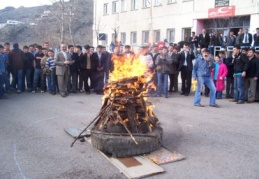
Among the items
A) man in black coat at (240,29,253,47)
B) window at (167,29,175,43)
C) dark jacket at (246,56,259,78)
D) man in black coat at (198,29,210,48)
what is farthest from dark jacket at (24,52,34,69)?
window at (167,29,175,43)

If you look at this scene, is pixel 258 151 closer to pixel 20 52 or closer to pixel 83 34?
pixel 20 52

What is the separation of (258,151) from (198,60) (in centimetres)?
490

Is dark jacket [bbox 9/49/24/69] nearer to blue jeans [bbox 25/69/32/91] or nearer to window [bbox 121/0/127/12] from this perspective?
blue jeans [bbox 25/69/32/91]

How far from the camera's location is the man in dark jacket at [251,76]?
11.3 meters

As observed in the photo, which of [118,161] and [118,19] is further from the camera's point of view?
[118,19]

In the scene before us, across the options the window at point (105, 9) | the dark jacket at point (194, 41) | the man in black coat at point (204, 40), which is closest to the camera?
the man in black coat at point (204, 40)

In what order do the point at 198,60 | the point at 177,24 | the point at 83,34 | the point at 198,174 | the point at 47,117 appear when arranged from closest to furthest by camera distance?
the point at 198,174 → the point at 47,117 → the point at 198,60 → the point at 177,24 → the point at 83,34

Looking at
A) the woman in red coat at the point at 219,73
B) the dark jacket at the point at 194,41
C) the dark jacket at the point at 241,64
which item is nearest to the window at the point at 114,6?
the dark jacket at the point at 194,41

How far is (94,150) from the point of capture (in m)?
6.07

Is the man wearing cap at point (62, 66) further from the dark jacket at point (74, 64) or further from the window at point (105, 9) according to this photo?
the window at point (105, 9)

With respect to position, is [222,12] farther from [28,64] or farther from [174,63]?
[28,64]

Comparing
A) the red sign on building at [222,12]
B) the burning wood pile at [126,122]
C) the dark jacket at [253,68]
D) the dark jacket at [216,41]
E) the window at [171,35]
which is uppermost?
the red sign on building at [222,12]

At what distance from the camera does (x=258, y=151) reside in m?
6.07

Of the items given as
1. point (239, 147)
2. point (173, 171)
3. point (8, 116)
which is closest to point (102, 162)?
point (173, 171)
